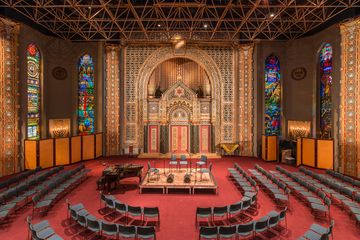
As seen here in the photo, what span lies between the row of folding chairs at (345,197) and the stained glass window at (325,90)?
6344mm

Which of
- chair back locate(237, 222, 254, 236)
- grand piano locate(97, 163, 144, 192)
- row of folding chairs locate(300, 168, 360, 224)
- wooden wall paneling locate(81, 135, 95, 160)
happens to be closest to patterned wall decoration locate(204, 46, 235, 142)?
row of folding chairs locate(300, 168, 360, 224)

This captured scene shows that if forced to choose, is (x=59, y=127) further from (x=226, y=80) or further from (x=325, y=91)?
(x=325, y=91)

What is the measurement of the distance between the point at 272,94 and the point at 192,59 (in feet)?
24.4

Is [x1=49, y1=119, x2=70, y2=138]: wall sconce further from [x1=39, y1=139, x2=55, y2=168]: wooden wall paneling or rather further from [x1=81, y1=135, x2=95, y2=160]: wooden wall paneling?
[x1=39, y1=139, x2=55, y2=168]: wooden wall paneling

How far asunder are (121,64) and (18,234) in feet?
50.4

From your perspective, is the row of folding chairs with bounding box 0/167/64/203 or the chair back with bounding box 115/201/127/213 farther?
the row of folding chairs with bounding box 0/167/64/203

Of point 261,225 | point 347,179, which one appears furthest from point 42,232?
point 347,179

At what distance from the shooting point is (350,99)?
1432 cm

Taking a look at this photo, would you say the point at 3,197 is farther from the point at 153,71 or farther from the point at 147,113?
the point at 153,71

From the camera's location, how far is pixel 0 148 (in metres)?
14.3

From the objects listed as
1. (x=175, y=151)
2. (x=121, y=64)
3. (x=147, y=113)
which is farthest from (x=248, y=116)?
(x=121, y=64)

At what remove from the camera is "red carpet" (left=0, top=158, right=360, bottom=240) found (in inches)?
308

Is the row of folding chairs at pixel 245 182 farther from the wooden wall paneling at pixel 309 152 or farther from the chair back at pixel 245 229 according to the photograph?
the wooden wall paneling at pixel 309 152

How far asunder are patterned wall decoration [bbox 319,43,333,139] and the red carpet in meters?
8.76
